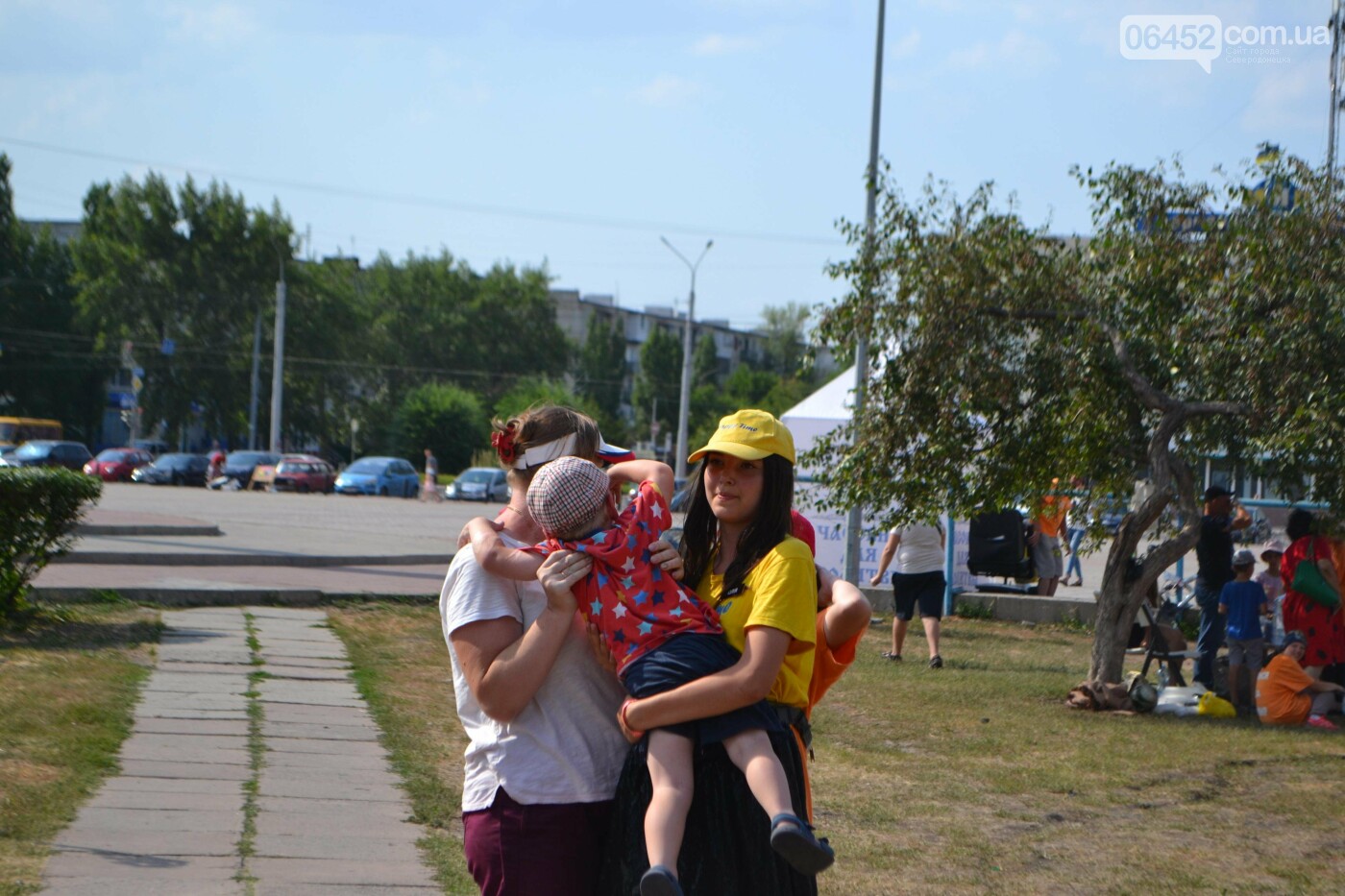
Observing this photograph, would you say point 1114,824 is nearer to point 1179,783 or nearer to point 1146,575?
point 1179,783

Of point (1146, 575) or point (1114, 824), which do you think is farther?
point (1146, 575)

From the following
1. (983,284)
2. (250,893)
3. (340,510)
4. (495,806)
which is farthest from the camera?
(340,510)

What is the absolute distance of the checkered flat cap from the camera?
2.77m

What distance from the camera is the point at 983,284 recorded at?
11055 millimetres

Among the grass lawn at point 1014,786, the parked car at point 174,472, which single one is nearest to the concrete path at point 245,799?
the grass lawn at point 1014,786

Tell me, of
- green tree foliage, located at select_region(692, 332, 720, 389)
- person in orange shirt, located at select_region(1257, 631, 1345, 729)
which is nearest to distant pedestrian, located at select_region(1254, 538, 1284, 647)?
person in orange shirt, located at select_region(1257, 631, 1345, 729)

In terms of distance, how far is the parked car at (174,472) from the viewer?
50469 millimetres

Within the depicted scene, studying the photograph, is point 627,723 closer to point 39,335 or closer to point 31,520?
point 31,520

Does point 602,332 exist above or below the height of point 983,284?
above

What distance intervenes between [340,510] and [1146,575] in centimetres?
2579

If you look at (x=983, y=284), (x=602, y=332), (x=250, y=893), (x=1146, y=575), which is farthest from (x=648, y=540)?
(x=602, y=332)

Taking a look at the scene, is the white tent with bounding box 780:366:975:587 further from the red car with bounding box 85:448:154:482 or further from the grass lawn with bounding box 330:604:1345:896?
the red car with bounding box 85:448:154:482

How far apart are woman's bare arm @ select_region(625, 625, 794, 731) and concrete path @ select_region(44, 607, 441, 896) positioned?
2.88m

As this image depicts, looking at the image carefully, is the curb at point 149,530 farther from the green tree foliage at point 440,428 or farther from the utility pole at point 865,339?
the green tree foliage at point 440,428
